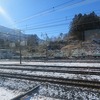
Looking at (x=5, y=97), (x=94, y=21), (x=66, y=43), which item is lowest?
(x=5, y=97)

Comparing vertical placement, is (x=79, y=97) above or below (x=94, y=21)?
below

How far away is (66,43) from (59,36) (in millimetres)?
13517

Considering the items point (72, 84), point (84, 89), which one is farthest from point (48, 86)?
point (84, 89)

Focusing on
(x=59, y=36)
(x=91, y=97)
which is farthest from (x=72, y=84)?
(x=59, y=36)

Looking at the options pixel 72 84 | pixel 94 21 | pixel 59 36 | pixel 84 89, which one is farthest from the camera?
pixel 59 36

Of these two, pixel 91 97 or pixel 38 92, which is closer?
pixel 91 97

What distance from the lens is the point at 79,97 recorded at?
328 inches

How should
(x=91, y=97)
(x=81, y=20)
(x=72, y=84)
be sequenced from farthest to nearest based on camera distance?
1. (x=81, y=20)
2. (x=72, y=84)
3. (x=91, y=97)

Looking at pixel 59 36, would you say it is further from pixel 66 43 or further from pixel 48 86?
pixel 48 86

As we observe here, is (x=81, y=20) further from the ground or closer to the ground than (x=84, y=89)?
further from the ground

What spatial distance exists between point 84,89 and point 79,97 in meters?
1.29

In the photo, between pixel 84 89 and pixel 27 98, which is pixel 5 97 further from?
pixel 84 89

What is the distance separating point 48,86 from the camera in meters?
10.9

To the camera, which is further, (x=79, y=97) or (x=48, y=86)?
(x=48, y=86)
